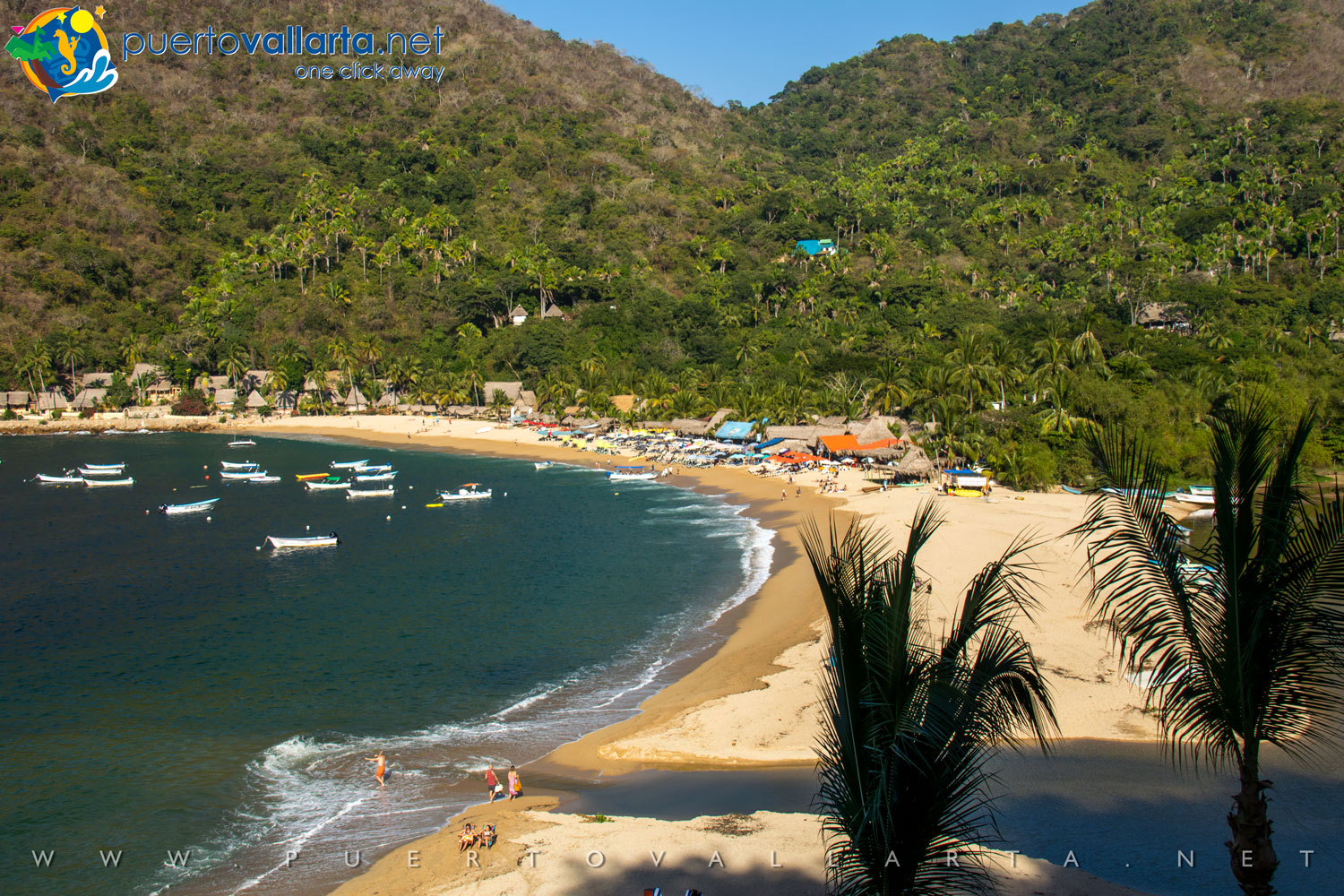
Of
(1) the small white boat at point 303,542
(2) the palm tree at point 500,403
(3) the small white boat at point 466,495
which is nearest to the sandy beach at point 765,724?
(3) the small white boat at point 466,495

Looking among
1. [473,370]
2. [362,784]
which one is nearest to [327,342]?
[473,370]

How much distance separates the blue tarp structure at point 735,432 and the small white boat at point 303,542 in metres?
30.2

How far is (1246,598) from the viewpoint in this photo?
616 centimetres

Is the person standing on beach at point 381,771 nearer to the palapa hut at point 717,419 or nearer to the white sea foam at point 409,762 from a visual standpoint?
the white sea foam at point 409,762

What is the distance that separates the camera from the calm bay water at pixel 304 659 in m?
15.8

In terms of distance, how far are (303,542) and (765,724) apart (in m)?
28.0

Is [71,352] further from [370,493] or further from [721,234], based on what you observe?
[721,234]

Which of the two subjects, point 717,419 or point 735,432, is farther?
point 717,419

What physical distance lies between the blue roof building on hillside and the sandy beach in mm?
74711

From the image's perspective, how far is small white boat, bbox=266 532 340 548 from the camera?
39219 millimetres

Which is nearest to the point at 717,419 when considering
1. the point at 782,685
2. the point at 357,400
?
the point at 357,400

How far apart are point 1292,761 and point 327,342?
9187 cm

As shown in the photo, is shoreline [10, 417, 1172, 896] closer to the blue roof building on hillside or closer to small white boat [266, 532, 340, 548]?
small white boat [266, 532, 340, 548]

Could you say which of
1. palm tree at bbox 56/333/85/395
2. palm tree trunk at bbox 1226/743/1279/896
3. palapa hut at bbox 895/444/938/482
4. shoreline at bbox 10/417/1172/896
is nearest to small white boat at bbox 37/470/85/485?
palm tree at bbox 56/333/85/395
